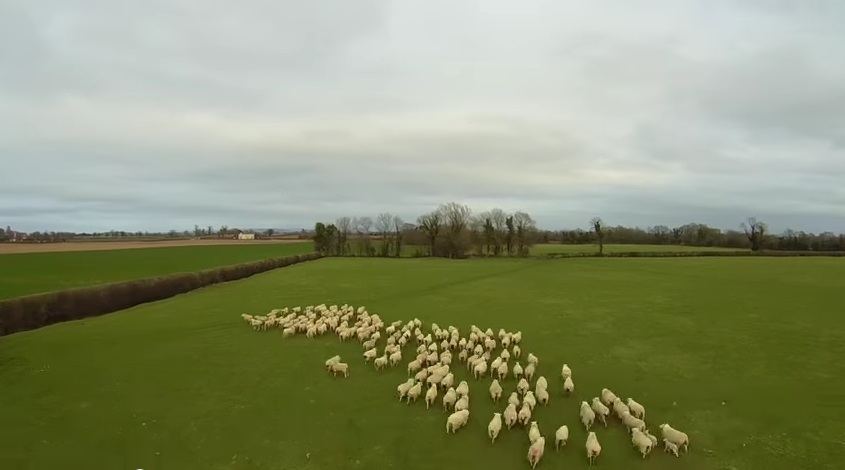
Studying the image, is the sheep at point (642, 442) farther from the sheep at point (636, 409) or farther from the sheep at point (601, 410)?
the sheep at point (636, 409)

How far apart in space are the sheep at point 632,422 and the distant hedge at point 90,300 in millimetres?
30696

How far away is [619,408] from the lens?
14.2 metres

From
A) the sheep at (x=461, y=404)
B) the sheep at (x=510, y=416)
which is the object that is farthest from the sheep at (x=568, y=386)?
the sheep at (x=461, y=404)

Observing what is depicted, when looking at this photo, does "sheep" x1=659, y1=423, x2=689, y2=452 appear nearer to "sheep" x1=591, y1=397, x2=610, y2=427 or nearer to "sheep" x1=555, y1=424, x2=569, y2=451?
"sheep" x1=591, y1=397, x2=610, y2=427

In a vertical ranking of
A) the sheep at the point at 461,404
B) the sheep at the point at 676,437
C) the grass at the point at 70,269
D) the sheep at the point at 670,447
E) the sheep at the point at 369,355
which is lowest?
the sheep at the point at 670,447

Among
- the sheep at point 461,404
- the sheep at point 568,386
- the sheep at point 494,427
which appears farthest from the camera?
the sheep at point 568,386

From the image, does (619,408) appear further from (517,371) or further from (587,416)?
(517,371)

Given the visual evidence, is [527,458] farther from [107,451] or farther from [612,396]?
[107,451]

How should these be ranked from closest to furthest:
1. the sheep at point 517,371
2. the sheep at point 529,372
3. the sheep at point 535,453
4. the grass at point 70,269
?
the sheep at point 535,453 < the sheep at point 517,371 < the sheep at point 529,372 < the grass at point 70,269

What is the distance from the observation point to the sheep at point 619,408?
46.2 feet

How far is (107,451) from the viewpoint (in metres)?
12.8

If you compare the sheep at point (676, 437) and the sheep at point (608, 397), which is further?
the sheep at point (608, 397)

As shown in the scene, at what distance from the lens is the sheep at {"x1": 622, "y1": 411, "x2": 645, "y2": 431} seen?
1343 cm

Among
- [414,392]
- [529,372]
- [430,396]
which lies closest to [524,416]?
[430,396]
